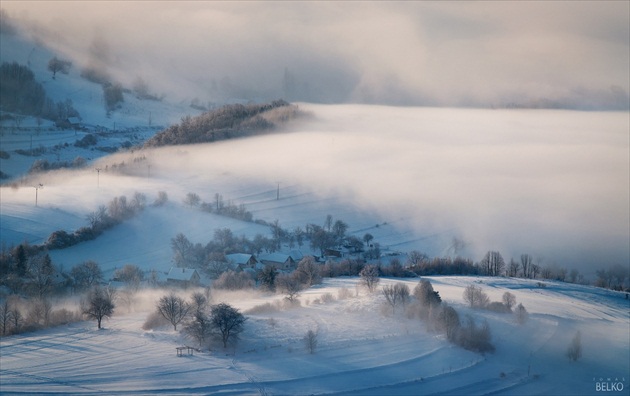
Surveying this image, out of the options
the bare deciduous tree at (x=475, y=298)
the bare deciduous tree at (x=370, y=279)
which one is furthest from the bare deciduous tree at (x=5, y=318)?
the bare deciduous tree at (x=475, y=298)

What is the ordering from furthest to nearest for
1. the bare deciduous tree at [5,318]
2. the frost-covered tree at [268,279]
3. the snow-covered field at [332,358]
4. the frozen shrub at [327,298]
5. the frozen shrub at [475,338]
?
the frost-covered tree at [268,279] < the frozen shrub at [327,298] < the bare deciduous tree at [5,318] < the frozen shrub at [475,338] < the snow-covered field at [332,358]

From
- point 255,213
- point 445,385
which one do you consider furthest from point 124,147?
point 445,385

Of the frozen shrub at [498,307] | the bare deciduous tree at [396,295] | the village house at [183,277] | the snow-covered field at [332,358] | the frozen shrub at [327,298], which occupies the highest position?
the village house at [183,277]

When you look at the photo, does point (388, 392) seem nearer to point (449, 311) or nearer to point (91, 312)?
point (449, 311)

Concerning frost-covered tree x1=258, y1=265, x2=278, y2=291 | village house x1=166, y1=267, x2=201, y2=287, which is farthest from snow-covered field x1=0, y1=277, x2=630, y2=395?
village house x1=166, y1=267, x2=201, y2=287

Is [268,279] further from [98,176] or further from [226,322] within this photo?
[98,176]

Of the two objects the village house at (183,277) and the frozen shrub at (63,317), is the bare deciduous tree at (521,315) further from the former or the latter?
the frozen shrub at (63,317)

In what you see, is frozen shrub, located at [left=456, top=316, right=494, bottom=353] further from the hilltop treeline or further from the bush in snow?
the hilltop treeline
